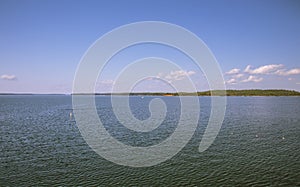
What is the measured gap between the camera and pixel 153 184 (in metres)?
19.9

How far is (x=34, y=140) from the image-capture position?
112 ft

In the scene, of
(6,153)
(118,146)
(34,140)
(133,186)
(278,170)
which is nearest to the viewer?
(133,186)

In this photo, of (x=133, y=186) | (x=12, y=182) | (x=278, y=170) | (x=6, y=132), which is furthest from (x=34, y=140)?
(x=278, y=170)

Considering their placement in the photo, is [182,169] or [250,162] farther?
[250,162]

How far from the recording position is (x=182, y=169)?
910 inches

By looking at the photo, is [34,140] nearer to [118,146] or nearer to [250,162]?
[118,146]

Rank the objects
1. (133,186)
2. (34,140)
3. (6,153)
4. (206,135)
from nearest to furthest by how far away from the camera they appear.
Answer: (133,186)
(6,153)
(34,140)
(206,135)

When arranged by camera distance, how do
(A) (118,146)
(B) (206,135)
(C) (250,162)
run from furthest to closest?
(B) (206,135) < (A) (118,146) < (C) (250,162)

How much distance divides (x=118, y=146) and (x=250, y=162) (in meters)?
16.1

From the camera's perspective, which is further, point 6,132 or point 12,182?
point 6,132

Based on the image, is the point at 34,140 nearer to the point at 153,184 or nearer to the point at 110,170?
the point at 110,170

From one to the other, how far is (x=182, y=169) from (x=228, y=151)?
8.80 metres

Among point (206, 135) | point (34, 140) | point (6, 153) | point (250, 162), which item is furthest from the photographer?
point (206, 135)

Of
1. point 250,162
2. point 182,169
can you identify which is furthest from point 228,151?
point 182,169
